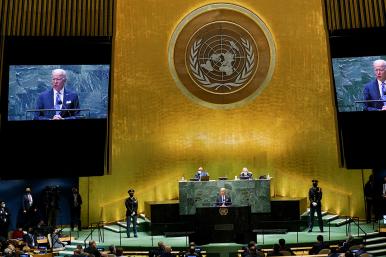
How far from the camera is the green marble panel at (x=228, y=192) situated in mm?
14758

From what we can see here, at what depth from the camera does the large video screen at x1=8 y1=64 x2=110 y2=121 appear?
14.4 metres

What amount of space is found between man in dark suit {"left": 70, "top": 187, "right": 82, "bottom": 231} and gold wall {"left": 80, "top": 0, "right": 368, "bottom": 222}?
127cm

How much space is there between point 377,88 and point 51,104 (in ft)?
28.4

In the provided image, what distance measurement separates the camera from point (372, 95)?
47.0 ft

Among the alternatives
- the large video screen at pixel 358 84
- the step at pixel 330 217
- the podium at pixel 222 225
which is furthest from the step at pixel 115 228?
the large video screen at pixel 358 84

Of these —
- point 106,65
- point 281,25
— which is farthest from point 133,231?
point 281,25

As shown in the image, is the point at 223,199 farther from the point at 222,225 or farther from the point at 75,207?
the point at 75,207

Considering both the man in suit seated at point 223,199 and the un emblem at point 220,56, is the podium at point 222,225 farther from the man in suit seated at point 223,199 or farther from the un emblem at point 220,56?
the un emblem at point 220,56

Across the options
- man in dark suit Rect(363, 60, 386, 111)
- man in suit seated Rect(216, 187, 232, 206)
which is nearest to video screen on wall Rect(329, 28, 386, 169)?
man in dark suit Rect(363, 60, 386, 111)

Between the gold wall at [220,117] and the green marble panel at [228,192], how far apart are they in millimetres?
1612

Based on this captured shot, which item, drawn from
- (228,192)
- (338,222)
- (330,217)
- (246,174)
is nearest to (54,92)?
(228,192)

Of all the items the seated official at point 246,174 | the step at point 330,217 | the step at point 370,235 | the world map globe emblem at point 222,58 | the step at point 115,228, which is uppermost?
the world map globe emblem at point 222,58

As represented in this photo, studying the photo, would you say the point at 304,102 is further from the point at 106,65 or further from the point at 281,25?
the point at 106,65

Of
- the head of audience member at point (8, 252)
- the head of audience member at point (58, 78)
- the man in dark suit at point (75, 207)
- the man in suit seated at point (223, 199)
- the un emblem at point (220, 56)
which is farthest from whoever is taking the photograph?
the un emblem at point (220, 56)
